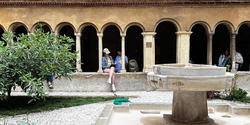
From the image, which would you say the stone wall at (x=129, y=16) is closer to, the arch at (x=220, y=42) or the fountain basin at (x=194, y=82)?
the arch at (x=220, y=42)

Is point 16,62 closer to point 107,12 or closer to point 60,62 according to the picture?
point 60,62

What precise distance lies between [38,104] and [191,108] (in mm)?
5705

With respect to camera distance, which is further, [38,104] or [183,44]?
[183,44]

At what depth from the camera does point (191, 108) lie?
18.2 feet

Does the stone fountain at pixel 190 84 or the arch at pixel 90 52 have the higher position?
the arch at pixel 90 52

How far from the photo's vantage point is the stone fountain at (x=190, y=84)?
4.97 m

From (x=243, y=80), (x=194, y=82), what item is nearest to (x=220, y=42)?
(x=243, y=80)

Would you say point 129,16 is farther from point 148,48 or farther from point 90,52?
point 90,52

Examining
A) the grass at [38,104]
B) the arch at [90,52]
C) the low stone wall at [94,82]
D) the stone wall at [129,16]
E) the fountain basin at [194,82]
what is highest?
the stone wall at [129,16]

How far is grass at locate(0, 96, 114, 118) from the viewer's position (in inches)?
316

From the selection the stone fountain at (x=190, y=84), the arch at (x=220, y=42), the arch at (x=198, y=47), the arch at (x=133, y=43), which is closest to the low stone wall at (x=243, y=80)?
the arch at (x=220, y=42)

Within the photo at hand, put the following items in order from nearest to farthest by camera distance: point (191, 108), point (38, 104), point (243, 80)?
point (191, 108) → point (38, 104) → point (243, 80)

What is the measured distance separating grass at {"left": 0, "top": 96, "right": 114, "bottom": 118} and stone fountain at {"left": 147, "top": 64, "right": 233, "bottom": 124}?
13.3 feet

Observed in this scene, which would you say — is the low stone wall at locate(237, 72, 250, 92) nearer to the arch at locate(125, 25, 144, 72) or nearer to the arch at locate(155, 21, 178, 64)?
the arch at locate(155, 21, 178, 64)
